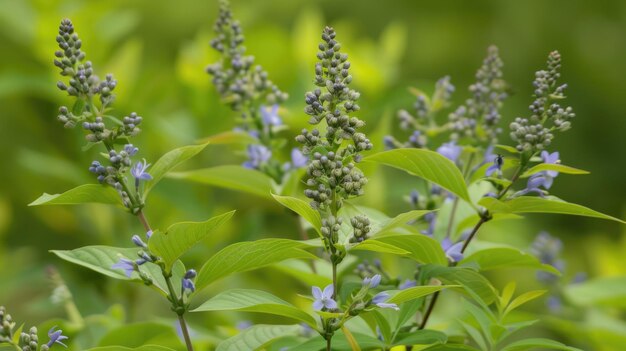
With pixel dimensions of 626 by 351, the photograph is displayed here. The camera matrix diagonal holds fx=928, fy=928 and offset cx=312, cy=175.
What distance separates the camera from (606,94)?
5457mm

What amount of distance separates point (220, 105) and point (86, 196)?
1.74 m

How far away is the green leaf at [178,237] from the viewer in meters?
1.31

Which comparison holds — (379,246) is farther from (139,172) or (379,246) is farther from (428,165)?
(139,172)

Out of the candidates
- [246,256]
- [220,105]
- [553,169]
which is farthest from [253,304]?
[220,105]

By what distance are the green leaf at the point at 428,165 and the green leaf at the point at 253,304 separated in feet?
0.80

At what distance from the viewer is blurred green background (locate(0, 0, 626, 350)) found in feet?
10.1

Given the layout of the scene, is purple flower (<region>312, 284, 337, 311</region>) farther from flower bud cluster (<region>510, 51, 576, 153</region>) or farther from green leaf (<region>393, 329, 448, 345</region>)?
flower bud cluster (<region>510, 51, 576, 153</region>)

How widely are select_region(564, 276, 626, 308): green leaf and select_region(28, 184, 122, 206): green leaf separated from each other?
1.38 metres

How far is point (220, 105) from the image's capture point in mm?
3125

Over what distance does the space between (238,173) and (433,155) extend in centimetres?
49

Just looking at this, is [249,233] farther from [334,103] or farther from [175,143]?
[334,103]

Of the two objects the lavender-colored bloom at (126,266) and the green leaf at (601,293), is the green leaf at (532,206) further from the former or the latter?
the green leaf at (601,293)

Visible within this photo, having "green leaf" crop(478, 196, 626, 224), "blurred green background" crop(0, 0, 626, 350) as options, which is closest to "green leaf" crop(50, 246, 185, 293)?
"green leaf" crop(478, 196, 626, 224)

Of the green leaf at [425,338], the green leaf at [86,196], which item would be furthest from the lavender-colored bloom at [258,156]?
the green leaf at [425,338]
